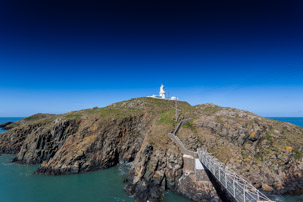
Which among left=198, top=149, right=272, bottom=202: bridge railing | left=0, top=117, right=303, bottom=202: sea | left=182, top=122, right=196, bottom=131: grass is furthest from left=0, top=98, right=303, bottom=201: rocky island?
left=198, top=149, right=272, bottom=202: bridge railing

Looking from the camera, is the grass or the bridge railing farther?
the grass

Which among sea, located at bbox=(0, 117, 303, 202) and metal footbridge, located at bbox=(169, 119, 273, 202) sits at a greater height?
metal footbridge, located at bbox=(169, 119, 273, 202)

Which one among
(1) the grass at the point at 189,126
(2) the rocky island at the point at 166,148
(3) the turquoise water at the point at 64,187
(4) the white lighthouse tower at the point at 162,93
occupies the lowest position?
(3) the turquoise water at the point at 64,187

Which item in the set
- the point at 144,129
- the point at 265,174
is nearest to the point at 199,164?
the point at 265,174

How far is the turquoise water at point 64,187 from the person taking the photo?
2762cm

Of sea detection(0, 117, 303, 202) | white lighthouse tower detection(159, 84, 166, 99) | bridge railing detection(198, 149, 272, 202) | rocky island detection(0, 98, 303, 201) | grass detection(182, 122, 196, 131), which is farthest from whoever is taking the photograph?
white lighthouse tower detection(159, 84, 166, 99)

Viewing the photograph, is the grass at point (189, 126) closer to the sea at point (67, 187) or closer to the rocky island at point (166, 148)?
the rocky island at point (166, 148)

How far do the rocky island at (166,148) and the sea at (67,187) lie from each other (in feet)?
7.00

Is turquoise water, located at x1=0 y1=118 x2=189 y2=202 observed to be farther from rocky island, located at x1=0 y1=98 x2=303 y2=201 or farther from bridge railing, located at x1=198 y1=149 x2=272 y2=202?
bridge railing, located at x1=198 y1=149 x2=272 y2=202

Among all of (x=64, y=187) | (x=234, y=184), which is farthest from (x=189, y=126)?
(x=64, y=187)

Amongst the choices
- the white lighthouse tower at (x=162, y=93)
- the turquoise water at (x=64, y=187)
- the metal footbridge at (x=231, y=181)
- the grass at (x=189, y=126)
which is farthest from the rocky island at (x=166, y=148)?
the white lighthouse tower at (x=162, y=93)

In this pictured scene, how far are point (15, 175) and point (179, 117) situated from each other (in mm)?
50006

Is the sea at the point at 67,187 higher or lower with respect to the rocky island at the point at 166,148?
lower

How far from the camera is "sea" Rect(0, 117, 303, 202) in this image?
2742 cm
